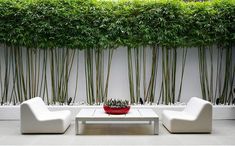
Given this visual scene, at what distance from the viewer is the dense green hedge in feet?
24.9

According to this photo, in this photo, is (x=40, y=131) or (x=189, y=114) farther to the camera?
(x=189, y=114)

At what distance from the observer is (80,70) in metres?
8.29

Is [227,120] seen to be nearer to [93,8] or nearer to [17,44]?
[93,8]

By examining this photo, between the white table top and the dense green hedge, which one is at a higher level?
the dense green hedge

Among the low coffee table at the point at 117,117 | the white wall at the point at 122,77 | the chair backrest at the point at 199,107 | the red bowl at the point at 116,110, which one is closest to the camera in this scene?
the low coffee table at the point at 117,117

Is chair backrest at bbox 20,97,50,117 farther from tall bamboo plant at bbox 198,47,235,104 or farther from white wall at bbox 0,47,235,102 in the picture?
tall bamboo plant at bbox 198,47,235,104

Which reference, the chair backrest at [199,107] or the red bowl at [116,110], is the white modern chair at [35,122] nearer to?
the red bowl at [116,110]

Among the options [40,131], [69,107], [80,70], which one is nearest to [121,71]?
[80,70]

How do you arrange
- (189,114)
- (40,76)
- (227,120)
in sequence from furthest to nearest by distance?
(40,76), (227,120), (189,114)

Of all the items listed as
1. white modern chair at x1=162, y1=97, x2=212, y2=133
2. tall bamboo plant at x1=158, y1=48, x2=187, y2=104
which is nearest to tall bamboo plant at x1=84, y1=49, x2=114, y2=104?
tall bamboo plant at x1=158, y1=48, x2=187, y2=104

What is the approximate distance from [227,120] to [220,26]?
6.61 ft

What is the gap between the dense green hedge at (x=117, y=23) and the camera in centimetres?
758

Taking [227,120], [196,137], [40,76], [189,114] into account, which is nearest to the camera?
Answer: [196,137]

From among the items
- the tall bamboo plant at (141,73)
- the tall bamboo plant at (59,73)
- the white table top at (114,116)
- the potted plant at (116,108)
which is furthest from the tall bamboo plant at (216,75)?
the tall bamboo plant at (59,73)
